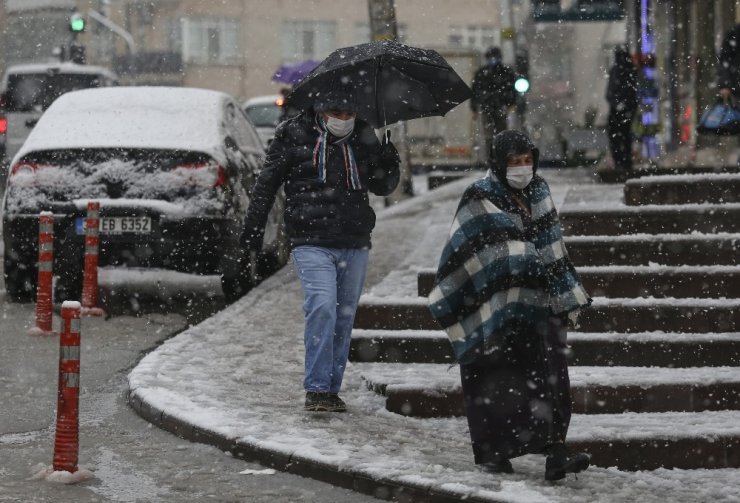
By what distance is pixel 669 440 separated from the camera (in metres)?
7.43

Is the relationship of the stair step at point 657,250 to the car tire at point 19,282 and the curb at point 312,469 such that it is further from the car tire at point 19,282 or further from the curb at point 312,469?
the car tire at point 19,282

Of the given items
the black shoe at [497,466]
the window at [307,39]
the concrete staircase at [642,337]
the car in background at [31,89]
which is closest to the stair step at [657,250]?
the concrete staircase at [642,337]

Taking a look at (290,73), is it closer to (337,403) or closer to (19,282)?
(19,282)

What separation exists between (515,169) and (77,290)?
6.97m

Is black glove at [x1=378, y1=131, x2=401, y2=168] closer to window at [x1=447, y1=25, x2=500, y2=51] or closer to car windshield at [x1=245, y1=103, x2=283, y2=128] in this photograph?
car windshield at [x1=245, y1=103, x2=283, y2=128]

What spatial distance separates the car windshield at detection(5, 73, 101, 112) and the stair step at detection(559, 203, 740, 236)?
16133 millimetres

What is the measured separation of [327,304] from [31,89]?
63.2 feet

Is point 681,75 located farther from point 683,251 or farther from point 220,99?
point 683,251

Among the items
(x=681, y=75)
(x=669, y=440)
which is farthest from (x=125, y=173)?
(x=681, y=75)

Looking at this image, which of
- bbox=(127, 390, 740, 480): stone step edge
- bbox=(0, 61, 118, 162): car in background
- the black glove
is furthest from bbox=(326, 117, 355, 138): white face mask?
bbox=(0, 61, 118, 162): car in background

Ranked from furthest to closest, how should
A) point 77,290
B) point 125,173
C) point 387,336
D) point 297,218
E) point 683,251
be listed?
point 77,290, point 125,173, point 683,251, point 387,336, point 297,218

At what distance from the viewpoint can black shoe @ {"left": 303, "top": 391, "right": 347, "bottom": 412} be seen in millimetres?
7984

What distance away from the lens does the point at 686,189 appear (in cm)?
1170

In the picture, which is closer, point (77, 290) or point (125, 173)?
point (125, 173)
